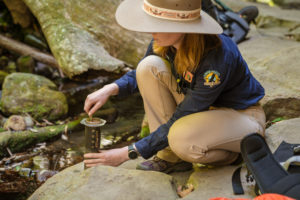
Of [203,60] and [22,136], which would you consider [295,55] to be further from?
[22,136]

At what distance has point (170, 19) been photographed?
194 cm

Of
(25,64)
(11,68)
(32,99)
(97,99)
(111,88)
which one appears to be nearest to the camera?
(97,99)

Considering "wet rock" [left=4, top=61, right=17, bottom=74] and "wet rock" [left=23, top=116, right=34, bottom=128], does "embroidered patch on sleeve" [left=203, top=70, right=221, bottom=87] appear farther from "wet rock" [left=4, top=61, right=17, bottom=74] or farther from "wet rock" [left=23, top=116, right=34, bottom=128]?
"wet rock" [left=4, top=61, right=17, bottom=74]

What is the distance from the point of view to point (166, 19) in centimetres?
195

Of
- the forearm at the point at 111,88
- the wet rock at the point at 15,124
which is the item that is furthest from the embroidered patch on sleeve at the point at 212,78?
the wet rock at the point at 15,124

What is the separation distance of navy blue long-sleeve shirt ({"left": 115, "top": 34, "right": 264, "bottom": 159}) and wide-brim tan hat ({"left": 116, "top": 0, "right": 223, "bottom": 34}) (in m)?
0.19

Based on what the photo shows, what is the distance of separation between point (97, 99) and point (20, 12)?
4271mm

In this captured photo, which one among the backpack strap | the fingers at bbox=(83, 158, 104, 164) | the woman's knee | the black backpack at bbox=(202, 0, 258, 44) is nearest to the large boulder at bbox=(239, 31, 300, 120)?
the black backpack at bbox=(202, 0, 258, 44)

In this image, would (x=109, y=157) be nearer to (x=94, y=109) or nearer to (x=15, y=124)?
(x=94, y=109)

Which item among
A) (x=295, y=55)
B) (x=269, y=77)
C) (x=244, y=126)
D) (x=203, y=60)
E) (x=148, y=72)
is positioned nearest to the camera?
(x=203, y=60)

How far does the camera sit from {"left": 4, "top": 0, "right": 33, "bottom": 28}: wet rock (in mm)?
5809

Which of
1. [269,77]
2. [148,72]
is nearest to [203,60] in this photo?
[148,72]

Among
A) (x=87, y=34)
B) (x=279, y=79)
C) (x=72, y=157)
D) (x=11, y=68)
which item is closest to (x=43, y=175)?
(x=72, y=157)

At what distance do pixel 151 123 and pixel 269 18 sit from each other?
571 cm
